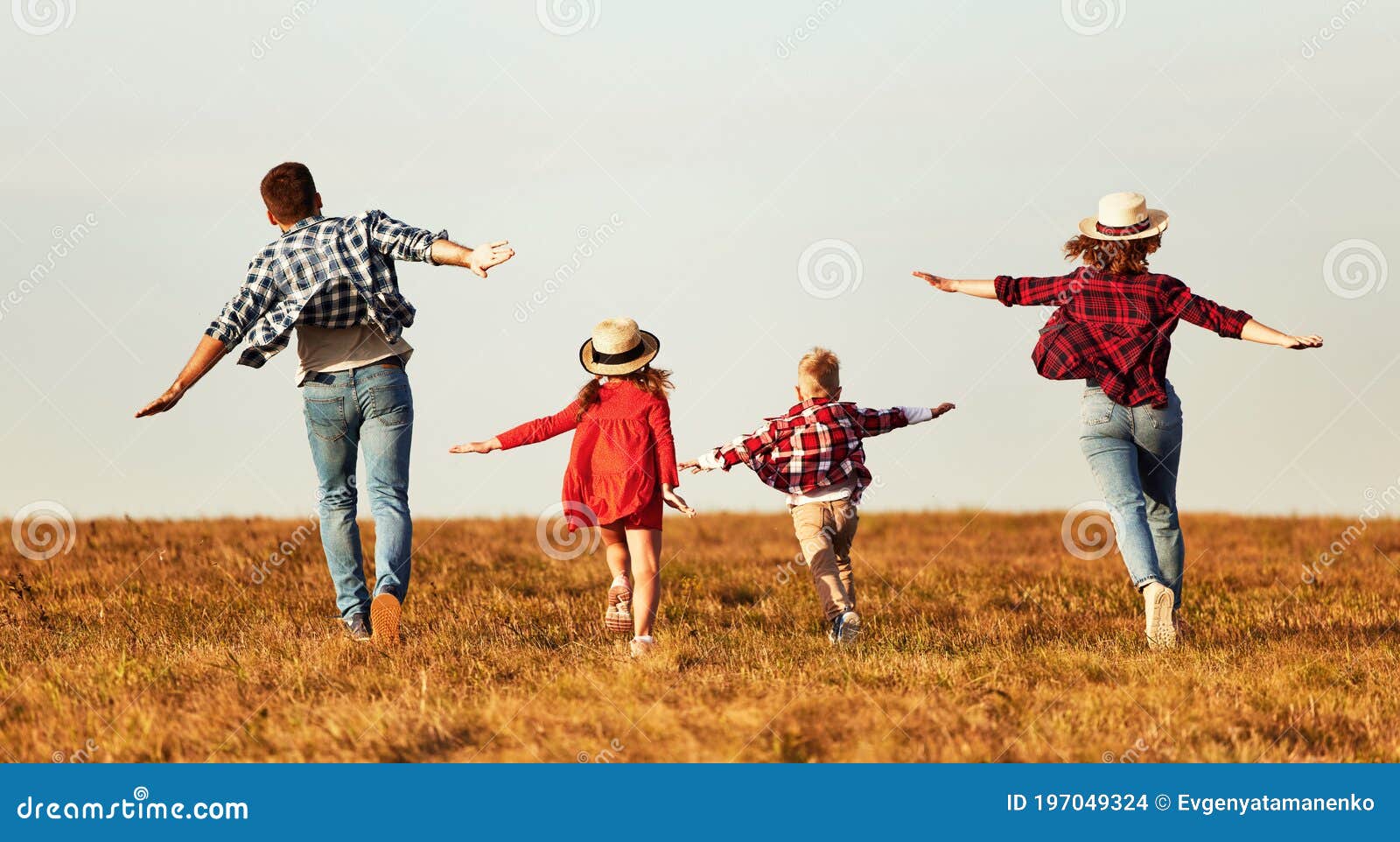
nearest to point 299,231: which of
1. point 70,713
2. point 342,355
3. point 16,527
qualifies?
point 342,355

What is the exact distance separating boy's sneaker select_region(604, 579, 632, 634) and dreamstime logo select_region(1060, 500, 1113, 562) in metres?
6.69

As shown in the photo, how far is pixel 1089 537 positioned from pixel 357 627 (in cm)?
873

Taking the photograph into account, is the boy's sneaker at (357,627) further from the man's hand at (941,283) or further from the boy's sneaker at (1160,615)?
the boy's sneaker at (1160,615)

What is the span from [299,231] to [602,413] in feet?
6.37

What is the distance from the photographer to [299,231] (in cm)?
825

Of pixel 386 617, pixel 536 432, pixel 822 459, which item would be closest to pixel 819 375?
pixel 822 459

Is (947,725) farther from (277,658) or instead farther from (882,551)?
(882,551)

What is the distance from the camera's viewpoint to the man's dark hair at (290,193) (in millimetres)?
8305

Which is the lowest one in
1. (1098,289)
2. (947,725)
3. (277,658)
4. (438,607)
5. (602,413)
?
(947,725)

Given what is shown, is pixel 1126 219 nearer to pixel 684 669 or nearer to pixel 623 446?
pixel 623 446

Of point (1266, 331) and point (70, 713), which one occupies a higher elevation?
point (1266, 331)
